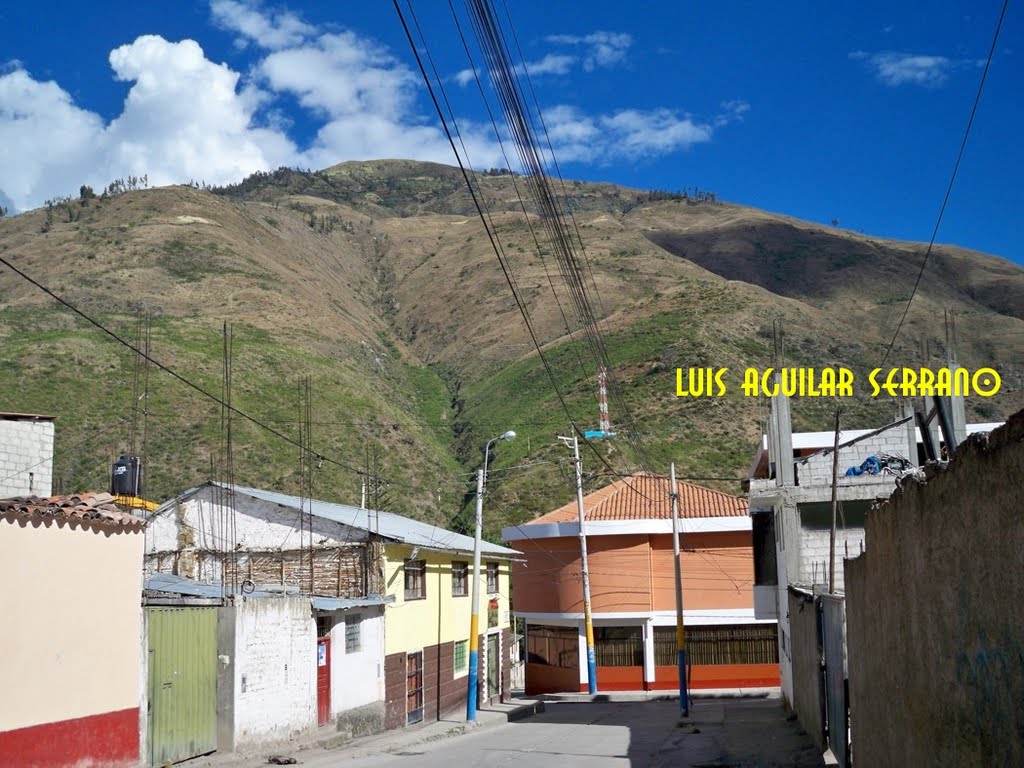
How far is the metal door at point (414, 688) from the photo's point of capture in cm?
2856

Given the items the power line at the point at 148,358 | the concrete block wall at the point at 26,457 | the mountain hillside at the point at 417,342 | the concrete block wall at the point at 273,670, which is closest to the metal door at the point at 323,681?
the concrete block wall at the point at 273,670

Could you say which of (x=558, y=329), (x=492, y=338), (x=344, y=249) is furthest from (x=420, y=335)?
(x=344, y=249)

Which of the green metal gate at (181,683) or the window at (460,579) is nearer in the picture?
the green metal gate at (181,683)

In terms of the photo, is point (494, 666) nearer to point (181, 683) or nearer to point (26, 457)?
point (26, 457)

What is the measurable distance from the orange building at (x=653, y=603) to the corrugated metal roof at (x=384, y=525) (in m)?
4.36

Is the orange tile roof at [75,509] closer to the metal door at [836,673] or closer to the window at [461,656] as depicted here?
the metal door at [836,673]

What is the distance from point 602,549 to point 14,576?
3146 cm

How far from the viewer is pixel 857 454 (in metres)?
25.5

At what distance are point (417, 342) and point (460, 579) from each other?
93314mm

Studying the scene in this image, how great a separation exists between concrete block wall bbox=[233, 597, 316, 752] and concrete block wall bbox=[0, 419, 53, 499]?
13.9ft

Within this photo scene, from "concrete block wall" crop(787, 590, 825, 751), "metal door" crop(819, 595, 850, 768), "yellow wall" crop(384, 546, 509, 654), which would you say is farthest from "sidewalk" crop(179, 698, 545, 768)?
"metal door" crop(819, 595, 850, 768)

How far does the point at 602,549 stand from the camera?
139ft

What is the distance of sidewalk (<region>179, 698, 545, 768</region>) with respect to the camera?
58.2 feet

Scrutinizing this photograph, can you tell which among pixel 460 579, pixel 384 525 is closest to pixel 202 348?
pixel 460 579
